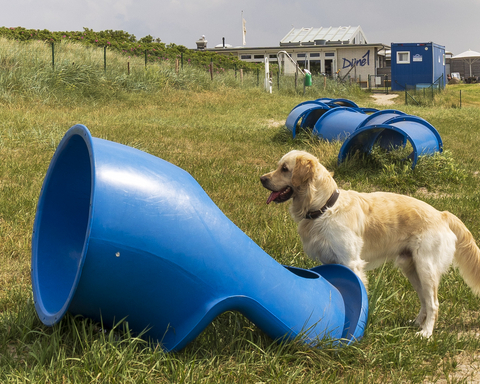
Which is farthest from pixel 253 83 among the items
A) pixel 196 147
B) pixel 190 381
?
pixel 190 381

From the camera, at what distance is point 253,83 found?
959 inches

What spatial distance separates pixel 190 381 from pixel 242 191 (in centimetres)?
399

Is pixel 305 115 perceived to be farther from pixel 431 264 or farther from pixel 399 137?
pixel 431 264

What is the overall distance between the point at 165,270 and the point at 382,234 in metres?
1.79

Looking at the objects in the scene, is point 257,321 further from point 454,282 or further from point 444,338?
point 454,282

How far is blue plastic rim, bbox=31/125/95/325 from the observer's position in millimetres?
2676

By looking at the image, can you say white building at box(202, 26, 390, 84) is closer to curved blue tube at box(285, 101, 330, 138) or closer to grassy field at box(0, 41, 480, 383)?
grassy field at box(0, 41, 480, 383)

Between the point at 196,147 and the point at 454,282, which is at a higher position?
the point at 196,147

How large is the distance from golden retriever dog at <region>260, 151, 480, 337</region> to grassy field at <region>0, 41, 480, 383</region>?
23 cm

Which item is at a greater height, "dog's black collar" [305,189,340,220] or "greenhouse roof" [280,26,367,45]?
"greenhouse roof" [280,26,367,45]

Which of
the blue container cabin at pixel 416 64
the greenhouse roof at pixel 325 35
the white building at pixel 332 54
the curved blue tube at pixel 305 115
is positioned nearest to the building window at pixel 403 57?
the blue container cabin at pixel 416 64

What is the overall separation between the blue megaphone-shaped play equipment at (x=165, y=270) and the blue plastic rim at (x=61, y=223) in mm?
14

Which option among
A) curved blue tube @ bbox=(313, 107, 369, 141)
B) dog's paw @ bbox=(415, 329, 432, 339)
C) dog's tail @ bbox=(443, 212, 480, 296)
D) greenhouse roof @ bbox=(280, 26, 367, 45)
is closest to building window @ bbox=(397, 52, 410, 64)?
greenhouse roof @ bbox=(280, 26, 367, 45)

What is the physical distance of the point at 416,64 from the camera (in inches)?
Result: 1211
